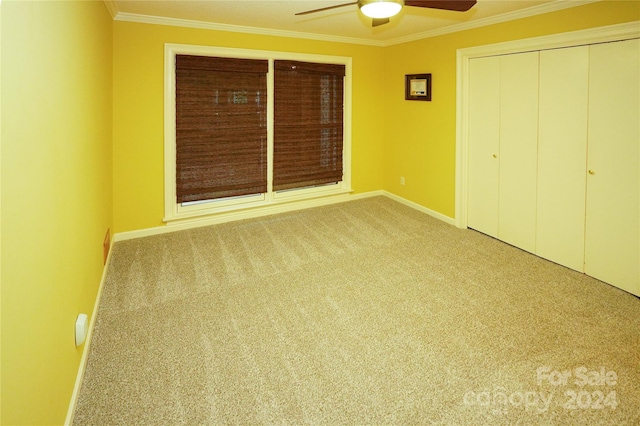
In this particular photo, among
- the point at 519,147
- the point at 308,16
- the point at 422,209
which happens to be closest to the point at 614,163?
the point at 519,147

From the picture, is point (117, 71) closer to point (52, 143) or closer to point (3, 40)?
point (52, 143)

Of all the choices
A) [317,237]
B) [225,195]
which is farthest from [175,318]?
[225,195]

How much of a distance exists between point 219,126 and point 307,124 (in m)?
1.21

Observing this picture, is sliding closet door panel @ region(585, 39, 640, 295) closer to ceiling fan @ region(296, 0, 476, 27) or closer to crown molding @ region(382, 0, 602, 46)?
crown molding @ region(382, 0, 602, 46)

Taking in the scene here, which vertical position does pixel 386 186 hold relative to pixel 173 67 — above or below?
below

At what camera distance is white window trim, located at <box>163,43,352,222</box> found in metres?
4.22

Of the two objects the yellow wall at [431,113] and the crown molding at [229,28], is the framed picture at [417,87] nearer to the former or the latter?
the yellow wall at [431,113]

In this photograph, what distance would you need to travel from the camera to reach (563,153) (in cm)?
343

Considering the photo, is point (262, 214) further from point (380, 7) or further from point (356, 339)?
point (380, 7)

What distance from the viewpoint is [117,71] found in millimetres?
3959

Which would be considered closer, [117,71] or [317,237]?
[117,71]

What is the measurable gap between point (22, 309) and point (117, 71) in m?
3.35

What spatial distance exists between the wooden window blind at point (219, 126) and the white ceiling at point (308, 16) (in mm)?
419

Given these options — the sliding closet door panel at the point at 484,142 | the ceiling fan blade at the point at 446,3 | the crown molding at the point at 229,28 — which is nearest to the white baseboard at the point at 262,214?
the sliding closet door panel at the point at 484,142
